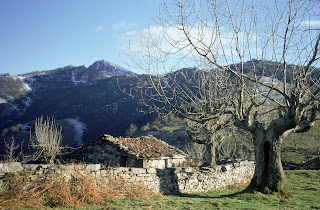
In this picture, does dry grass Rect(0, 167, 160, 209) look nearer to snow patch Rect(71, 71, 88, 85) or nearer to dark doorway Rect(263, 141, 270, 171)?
dark doorway Rect(263, 141, 270, 171)

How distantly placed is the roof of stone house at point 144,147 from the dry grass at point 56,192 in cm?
1153

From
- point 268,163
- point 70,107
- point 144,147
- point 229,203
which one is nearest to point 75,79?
point 70,107

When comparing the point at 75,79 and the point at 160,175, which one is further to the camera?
the point at 75,79

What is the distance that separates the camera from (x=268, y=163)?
30.9ft

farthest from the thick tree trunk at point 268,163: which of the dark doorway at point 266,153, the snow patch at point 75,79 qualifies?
the snow patch at point 75,79

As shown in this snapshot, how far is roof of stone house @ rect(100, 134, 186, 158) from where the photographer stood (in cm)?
2017

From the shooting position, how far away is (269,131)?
9312 millimetres

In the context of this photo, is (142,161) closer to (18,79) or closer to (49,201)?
(49,201)

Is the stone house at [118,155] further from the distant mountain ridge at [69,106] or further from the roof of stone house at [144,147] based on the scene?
the distant mountain ridge at [69,106]

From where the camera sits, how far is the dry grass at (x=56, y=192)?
6.23 metres

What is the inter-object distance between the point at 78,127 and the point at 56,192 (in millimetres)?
111696

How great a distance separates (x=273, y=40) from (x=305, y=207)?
17.6 feet

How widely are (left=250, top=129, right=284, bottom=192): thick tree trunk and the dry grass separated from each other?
4.93 meters

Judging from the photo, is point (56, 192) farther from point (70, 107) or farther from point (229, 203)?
point (70, 107)
